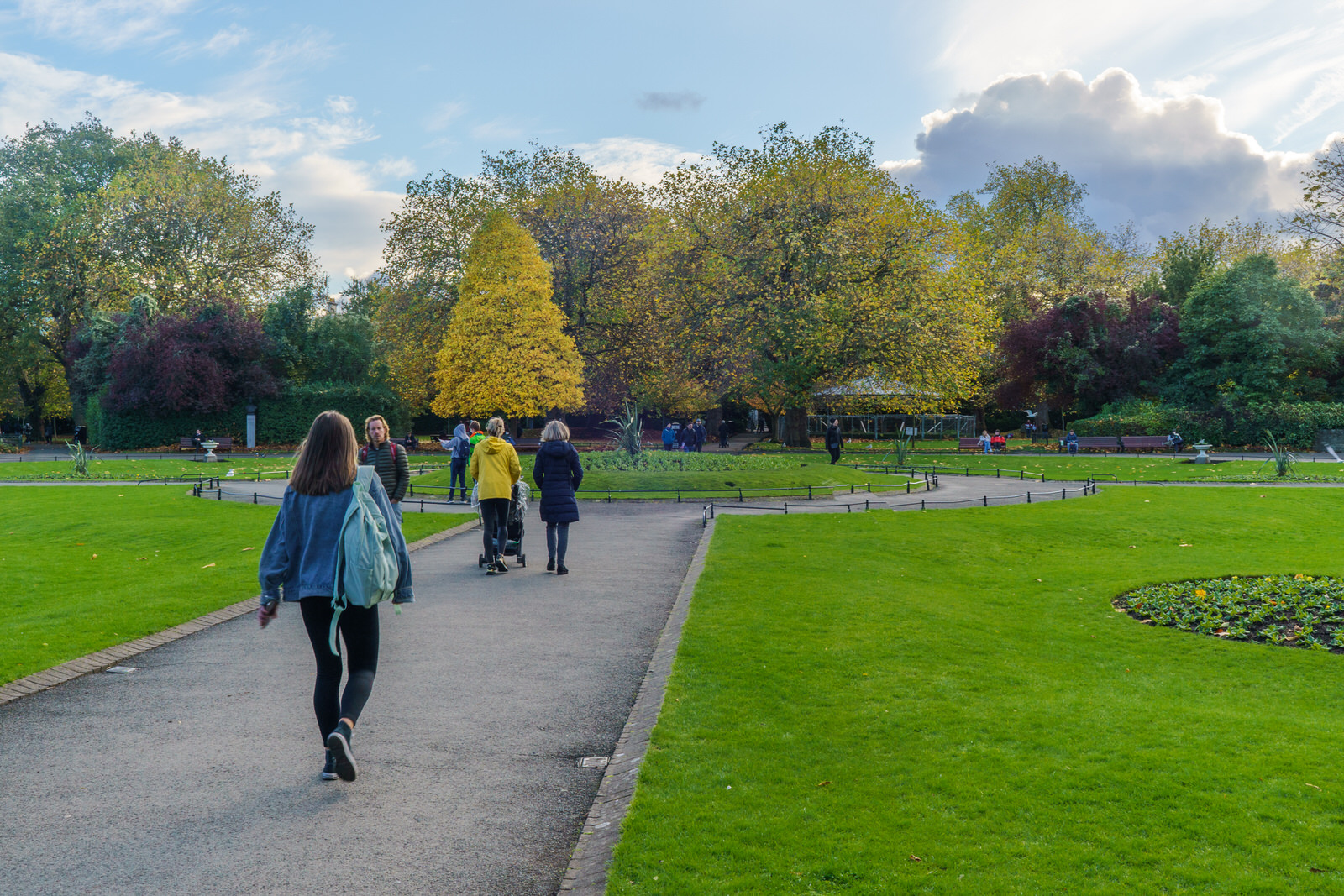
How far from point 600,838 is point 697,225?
33.4m

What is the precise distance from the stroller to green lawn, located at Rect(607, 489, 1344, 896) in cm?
256

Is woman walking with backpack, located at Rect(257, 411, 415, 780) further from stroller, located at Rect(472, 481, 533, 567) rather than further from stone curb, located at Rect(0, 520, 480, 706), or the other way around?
stroller, located at Rect(472, 481, 533, 567)

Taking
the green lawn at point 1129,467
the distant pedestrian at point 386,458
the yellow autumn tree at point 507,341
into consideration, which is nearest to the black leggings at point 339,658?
the distant pedestrian at point 386,458

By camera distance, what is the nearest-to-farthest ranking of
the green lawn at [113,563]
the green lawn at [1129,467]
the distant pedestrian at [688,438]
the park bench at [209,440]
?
the green lawn at [113,563] → the green lawn at [1129,467] → the distant pedestrian at [688,438] → the park bench at [209,440]

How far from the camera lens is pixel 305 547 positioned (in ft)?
14.9

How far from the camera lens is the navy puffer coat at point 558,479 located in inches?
414

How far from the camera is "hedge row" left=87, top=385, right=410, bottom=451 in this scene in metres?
42.8

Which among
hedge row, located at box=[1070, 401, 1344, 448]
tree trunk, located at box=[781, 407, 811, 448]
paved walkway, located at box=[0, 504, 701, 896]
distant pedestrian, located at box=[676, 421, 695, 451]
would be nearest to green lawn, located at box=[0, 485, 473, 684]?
paved walkway, located at box=[0, 504, 701, 896]

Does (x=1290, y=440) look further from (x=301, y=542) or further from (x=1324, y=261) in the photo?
(x=301, y=542)

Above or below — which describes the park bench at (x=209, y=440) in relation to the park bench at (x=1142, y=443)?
above

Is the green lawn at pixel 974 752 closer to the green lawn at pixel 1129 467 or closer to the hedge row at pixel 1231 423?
the green lawn at pixel 1129 467

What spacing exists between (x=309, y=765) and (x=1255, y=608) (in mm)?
8171

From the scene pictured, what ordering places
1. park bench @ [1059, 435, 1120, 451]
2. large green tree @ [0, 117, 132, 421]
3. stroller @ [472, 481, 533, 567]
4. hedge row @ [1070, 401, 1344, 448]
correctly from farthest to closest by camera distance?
large green tree @ [0, 117, 132, 421], park bench @ [1059, 435, 1120, 451], hedge row @ [1070, 401, 1344, 448], stroller @ [472, 481, 533, 567]

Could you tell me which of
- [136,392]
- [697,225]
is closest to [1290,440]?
[697,225]
